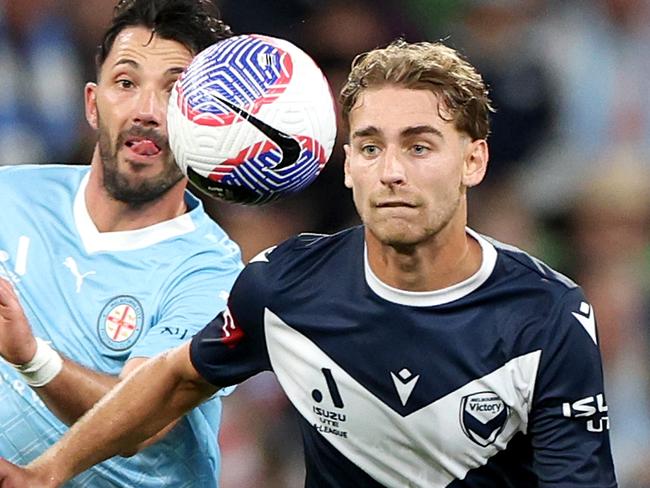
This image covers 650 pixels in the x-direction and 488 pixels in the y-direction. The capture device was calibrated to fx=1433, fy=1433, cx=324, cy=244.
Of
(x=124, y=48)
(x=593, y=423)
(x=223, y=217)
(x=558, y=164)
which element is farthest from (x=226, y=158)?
(x=558, y=164)

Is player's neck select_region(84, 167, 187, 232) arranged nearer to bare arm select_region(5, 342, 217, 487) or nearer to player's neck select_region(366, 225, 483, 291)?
bare arm select_region(5, 342, 217, 487)

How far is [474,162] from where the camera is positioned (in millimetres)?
4137

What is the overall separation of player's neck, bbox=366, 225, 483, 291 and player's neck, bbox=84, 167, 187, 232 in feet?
4.10

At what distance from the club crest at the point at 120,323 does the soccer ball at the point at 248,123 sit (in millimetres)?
660

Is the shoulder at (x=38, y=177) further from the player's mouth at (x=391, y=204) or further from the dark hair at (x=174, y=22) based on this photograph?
the player's mouth at (x=391, y=204)

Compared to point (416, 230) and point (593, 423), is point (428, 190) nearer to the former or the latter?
point (416, 230)

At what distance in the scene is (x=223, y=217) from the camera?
793 cm

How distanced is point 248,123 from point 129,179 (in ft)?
2.99

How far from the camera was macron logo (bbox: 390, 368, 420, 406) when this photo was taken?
4.08m

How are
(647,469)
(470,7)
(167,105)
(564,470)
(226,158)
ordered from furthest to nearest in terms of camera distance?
(470,7) < (647,469) < (167,105) < (226,158) < (564,470)

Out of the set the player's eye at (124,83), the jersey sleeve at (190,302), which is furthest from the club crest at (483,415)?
the player's eye at (124,83)

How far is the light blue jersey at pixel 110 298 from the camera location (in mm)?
4801

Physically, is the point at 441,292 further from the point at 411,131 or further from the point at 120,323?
the point at 120,323

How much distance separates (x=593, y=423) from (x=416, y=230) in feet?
2.34
